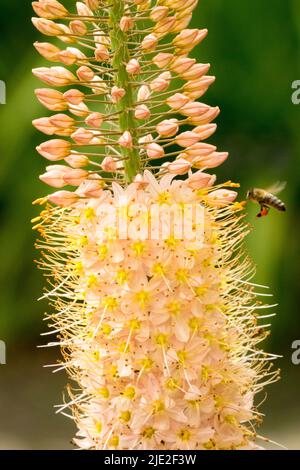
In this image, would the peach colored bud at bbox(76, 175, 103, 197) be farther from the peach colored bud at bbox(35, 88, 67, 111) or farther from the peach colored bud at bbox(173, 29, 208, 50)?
the peach colored bud at bbox(173, 29, 208, 50)

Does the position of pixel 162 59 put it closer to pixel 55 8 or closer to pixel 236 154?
pixel 55 8

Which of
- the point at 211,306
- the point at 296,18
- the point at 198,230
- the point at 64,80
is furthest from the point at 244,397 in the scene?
the point at 296,18

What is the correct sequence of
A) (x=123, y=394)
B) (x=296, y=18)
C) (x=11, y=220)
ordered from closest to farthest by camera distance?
(x=123, y=394)
(x=296, y=18)
(x=11, y=220)

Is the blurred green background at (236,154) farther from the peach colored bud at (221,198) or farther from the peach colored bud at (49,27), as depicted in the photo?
the peach colored bud at (49,27)

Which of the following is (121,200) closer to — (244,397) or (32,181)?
(244,397)
